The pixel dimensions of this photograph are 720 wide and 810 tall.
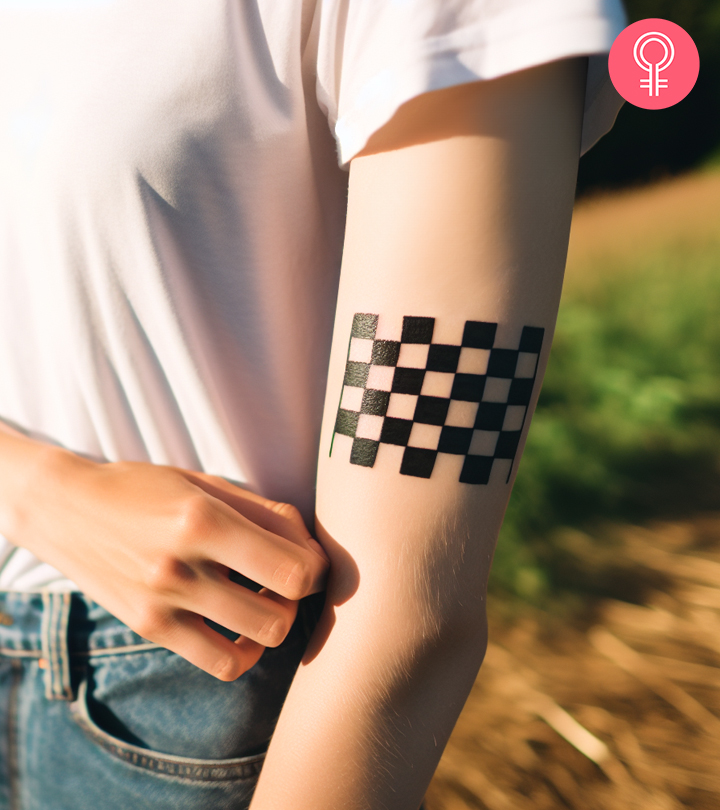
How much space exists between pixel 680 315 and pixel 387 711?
3177 millimetres

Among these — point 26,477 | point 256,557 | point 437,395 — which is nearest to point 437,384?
point 437,395

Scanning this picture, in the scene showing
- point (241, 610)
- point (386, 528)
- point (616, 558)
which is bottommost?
point (616, 558)

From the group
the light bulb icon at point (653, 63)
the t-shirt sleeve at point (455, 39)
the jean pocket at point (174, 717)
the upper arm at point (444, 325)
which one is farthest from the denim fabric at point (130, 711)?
the light bulb icon at point (653, 63)

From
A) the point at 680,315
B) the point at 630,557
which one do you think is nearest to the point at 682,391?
the point at 680,315

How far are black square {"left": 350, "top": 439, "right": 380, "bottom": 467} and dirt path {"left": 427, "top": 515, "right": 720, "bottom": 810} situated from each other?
1.65 m

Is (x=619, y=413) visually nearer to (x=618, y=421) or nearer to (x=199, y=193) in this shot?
(x=618, y=421)

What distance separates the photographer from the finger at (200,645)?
62 cm

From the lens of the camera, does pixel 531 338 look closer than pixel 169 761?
Yes

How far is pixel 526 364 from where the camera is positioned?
0.57 m

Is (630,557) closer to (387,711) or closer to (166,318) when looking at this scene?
(387,711)

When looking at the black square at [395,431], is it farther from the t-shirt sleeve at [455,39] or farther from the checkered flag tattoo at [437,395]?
the t-shirt sleeve at [455,39]

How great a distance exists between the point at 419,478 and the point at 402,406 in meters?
0.07

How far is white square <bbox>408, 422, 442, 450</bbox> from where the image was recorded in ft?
1.86

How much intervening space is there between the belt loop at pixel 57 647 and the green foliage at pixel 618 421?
182 centimetres
